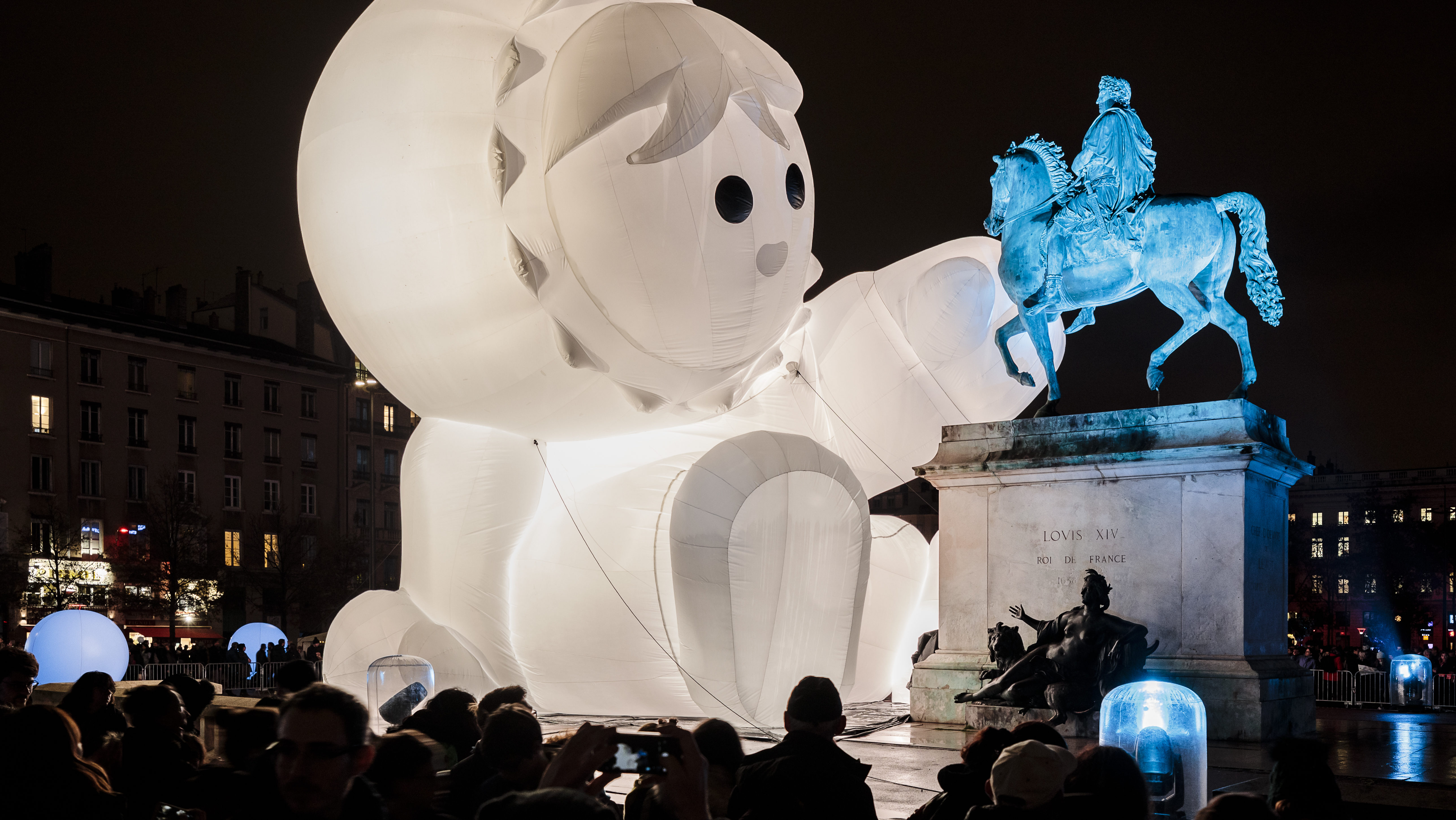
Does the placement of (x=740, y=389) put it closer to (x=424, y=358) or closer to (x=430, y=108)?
(x=424, y=358)

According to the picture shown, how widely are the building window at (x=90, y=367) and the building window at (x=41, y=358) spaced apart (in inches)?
42.9

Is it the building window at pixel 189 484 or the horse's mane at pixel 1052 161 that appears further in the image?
the building window at pixel 189 484

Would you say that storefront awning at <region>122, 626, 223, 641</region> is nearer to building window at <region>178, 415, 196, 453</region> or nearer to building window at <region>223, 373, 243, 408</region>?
building window at <region>178, 415, 196, 453</region>

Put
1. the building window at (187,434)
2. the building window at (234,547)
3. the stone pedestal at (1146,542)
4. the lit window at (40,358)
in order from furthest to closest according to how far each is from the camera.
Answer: the building window at (234,547)
the building window at (187,434)
the lit window at (40,358)
the stone pedestal at (1146,542)

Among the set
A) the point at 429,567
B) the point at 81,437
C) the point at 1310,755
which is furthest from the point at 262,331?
the point at 1310,755

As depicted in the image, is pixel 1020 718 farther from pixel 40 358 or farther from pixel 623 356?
pixel 40 358

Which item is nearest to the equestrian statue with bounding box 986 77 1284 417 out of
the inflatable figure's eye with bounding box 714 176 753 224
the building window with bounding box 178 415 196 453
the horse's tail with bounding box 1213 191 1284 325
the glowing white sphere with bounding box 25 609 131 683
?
the horse's tail with bounding box 1213 191 1284 325

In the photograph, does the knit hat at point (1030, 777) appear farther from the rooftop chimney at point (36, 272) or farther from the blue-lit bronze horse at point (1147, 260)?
the rooftop chimney at point (36, 272)

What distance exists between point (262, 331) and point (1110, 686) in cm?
5268

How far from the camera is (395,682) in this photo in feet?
42.5

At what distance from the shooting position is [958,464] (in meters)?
14.2

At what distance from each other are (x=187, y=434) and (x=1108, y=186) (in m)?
44.8

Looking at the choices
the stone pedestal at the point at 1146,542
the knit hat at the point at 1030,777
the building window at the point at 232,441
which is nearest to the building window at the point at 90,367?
the building window at the point at 232,441

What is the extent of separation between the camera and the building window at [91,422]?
157 ft
